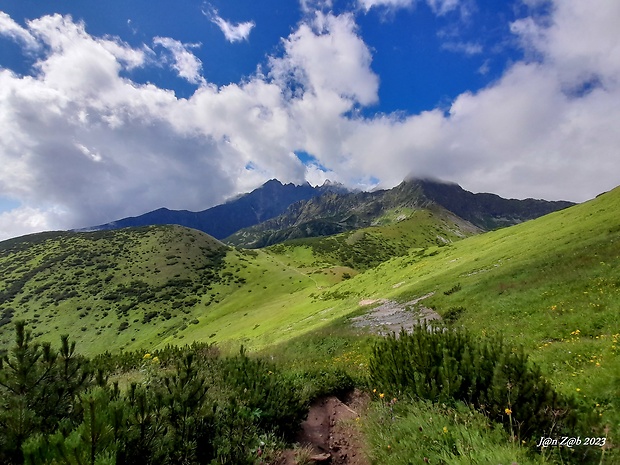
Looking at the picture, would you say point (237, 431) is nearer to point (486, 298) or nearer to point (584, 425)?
point (584, 425)

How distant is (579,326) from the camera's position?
13734 mm

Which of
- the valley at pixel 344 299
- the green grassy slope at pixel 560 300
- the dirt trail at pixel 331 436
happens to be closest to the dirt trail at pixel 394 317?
the valley at pixel 344 299

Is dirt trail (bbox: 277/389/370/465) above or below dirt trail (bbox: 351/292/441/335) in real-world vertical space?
above

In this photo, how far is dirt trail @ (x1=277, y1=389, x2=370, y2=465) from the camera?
7.54 m

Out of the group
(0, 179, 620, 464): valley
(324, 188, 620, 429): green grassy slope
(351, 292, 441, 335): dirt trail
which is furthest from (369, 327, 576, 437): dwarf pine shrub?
(351, 292, 441, 335): dirt trail

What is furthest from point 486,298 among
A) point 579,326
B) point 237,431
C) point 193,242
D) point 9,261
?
point 9,261

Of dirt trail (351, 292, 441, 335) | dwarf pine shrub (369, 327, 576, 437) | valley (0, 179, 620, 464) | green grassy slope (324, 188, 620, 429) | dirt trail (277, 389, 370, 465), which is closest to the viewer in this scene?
dwarf pine shrub (369, 327, 576, 437)

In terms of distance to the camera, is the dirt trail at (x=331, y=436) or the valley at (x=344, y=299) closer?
the dirt trail at (x=331, y=436)

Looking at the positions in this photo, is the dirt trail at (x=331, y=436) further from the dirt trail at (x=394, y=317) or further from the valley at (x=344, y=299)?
the dirt trail at (x=394, y=317)

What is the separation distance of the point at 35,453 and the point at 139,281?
135580 mm

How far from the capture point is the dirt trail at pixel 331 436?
754 centimetres

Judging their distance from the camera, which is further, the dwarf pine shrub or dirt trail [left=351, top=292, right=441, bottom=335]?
dirt trail [left=351, top=292, right=441, bottom=335]

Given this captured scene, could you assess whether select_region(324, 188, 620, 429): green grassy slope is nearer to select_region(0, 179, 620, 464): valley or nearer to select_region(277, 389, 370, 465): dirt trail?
select_region(0, 179, 620, 464): valley

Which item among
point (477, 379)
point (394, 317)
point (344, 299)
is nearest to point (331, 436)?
point (477, 379)
